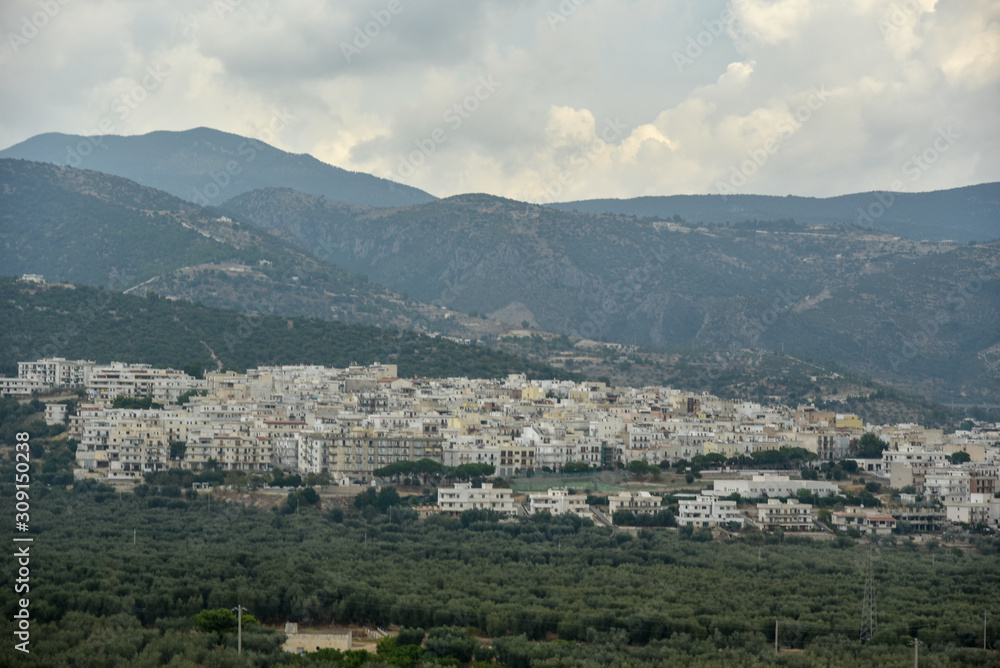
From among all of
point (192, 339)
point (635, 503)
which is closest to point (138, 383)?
point (192, 339)

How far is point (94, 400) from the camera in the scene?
65.2 m

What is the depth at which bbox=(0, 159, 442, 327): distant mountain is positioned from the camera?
129 meters

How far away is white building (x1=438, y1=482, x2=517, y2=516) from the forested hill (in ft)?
124

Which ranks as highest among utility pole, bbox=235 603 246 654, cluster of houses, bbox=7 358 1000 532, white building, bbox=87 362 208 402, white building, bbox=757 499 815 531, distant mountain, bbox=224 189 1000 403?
distant mountain, bbox=224 189 1000 403

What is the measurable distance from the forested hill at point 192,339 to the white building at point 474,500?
37.8 m

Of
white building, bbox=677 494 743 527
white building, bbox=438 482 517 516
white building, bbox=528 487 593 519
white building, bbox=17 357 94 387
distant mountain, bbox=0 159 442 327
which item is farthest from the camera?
distant mountain, bbox=0 159 442 327

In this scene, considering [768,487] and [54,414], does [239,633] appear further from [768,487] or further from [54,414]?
[54,414]

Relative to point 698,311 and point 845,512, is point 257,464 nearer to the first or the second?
point 845,512

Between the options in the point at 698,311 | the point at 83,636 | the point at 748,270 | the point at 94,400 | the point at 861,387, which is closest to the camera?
the point at 83,636

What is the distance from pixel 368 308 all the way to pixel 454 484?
83.4m

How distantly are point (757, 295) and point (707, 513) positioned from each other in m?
141

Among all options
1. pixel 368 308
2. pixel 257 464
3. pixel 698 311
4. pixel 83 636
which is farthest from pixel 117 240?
pixel 83 636

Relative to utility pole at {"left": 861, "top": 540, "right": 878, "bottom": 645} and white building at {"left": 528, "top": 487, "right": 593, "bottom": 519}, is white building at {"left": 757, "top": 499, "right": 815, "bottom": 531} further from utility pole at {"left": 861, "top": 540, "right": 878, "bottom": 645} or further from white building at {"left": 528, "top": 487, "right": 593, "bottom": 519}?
utility pole at {"left": 861, "top": 540, "right": 878, "bottom": 645}

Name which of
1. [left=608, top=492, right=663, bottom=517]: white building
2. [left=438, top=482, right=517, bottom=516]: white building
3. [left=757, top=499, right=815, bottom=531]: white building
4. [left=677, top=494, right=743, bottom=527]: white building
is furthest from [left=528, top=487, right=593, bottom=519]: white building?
[left=757, top=499, right=815, bottom=531]: white building
